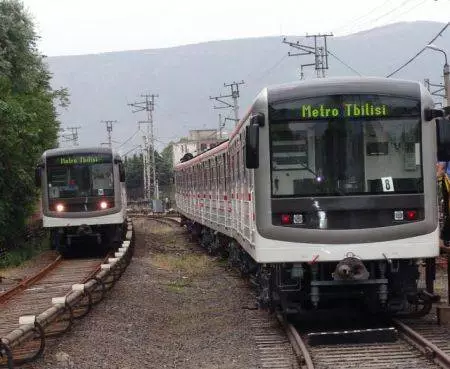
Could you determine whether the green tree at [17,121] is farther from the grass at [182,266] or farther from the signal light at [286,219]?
the signal light at [286,219]

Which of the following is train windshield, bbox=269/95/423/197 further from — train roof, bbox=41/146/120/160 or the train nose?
train roof, bbox=41/146/120/160

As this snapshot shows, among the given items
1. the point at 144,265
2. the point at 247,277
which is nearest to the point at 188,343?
the point at 247,277

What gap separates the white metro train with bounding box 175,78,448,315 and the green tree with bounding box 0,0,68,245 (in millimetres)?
15889

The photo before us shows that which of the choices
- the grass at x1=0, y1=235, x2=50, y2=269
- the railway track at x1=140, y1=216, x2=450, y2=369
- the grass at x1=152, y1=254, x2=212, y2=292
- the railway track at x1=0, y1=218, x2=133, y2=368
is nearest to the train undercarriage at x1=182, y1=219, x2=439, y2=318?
the railway track at x1=140, y1=216, x2=450, y2=369

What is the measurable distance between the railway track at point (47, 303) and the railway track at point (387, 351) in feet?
9.37

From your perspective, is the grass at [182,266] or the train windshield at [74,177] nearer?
the grass at [182,266]

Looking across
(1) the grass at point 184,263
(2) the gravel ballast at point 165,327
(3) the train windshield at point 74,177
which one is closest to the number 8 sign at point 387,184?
(2) the gravel ballast at point 165,327

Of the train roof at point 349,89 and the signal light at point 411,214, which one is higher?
the train roof at point 349,89

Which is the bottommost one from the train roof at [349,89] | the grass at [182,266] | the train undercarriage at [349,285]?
the grass at [182,266]

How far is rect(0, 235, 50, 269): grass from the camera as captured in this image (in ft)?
75.9

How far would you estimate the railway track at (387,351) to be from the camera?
25.1 feet

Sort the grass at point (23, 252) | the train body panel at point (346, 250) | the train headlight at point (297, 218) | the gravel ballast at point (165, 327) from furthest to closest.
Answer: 1. the grass at point (23, 252)
2. the train headlight at point (297, 218)
3. the train body panel at point (346, 250)
4. the gravel ballast at point (165, 327)

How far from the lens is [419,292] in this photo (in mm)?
10055

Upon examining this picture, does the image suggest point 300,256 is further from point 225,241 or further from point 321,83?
point 225,241
